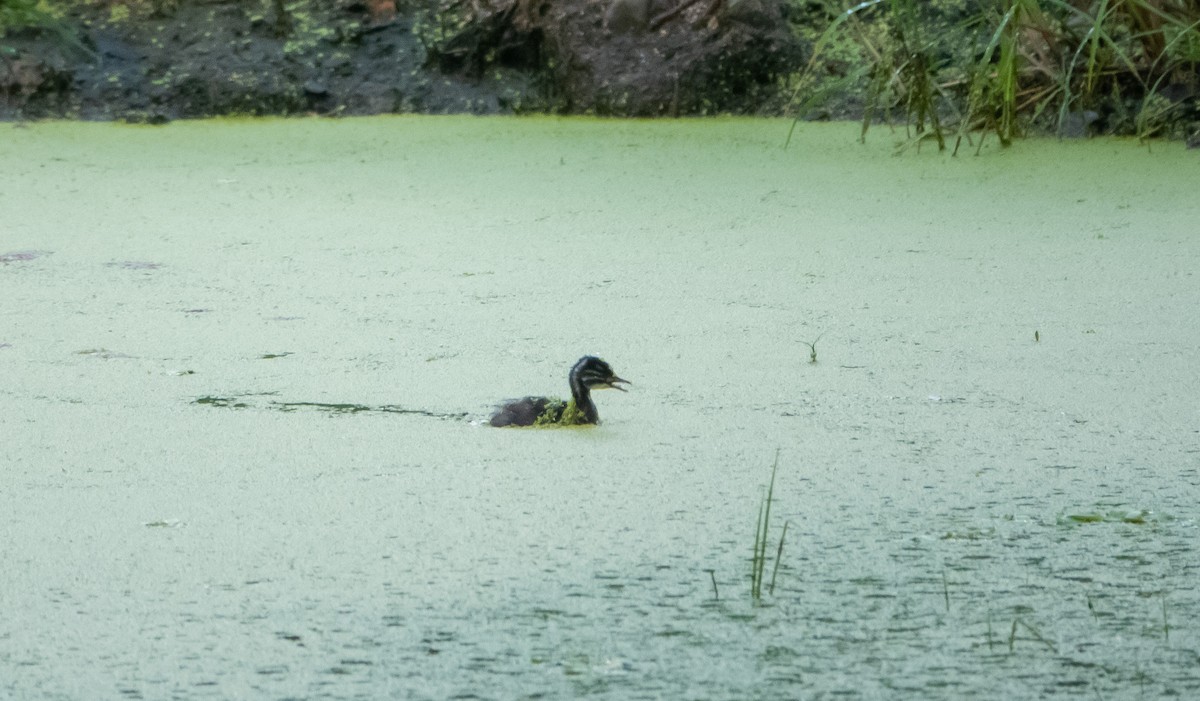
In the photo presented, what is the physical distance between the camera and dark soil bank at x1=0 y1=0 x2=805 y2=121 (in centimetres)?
444

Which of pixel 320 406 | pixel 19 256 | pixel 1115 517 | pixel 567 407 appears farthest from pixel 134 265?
pixel 1115 517

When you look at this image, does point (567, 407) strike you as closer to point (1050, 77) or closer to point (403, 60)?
point (1050, 77)

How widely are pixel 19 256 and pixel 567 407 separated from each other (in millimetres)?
1459

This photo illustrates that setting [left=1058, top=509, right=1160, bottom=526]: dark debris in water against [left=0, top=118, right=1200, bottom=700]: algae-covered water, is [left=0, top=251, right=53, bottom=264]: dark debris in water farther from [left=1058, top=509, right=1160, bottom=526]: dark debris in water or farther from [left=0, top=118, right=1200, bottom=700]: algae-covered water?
[left=1058, top=509, right=1160, bottom=526]: dark debris in water

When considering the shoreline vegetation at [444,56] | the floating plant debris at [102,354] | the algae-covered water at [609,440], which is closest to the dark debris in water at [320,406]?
the algae-covered water at [609,440]

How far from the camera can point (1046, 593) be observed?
1221 mm

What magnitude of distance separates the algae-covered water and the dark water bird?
0.11ft

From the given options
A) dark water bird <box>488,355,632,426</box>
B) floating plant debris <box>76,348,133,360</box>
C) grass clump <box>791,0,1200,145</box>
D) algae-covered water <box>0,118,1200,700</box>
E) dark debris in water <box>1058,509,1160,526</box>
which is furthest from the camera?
grass clump <box>791,0,1200,145</box>

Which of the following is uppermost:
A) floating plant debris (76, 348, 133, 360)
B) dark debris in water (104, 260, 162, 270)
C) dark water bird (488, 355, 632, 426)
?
dark water bird (488, 355, 632, 426)

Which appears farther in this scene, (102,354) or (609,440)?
(102,354)

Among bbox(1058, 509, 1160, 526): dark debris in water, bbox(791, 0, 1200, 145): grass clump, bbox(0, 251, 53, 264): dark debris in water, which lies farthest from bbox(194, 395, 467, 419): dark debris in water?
bbox(791, 0, 1200, 145): grass clump

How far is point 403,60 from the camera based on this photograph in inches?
181

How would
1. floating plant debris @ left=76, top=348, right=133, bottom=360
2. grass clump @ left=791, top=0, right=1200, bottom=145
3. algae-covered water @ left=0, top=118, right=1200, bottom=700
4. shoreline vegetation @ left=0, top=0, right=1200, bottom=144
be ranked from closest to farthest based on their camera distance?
1. algae-covered water @ left=0, top=118, right=1200, bottom=700
2. floating plant debris @ left=76, top=348, right=133, bottom=360
3. grass clump @ left=791, top=0, right=1200, bottom=145
4. shoreline vegetation @ left=0, top=0, right=1200, bottom=144

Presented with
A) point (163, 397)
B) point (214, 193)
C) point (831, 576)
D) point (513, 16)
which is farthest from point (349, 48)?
point (831, 576)
